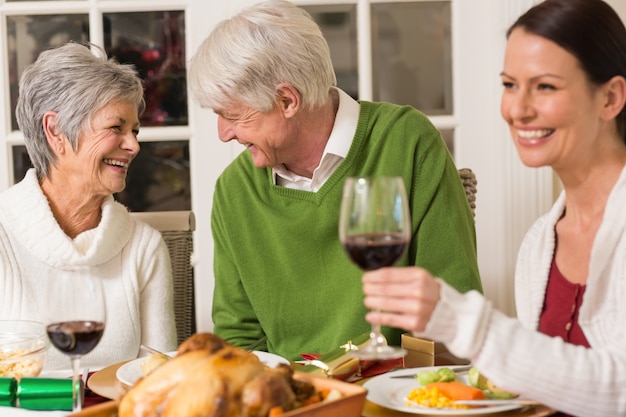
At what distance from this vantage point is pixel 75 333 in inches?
49.9

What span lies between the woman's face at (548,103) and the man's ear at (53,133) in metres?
1.27

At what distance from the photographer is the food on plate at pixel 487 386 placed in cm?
133

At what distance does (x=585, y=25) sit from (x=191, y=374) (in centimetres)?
83

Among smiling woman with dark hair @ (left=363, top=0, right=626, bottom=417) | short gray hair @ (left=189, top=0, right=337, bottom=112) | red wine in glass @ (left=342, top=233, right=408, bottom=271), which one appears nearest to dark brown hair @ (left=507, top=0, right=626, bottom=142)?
smiling woman with dark hair @ (left=363, top=0, right=626, bottom=417)

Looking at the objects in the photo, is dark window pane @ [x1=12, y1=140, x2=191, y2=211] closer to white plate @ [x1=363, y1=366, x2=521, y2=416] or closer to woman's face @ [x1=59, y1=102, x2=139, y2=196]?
woman's face @ [x1=59, y1=102, x2=139, y2=196]

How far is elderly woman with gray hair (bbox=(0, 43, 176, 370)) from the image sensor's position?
2.20 m

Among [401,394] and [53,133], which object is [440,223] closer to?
[401,394]

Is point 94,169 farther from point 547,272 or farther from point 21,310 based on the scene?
point 547,272

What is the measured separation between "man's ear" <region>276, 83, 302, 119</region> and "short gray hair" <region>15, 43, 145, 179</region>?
435 mm

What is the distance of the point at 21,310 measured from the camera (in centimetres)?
212

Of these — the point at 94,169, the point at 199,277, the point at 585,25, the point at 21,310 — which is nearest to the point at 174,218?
the point at 94,169

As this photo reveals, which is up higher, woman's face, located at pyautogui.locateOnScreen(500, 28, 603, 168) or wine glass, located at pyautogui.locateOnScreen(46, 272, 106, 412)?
woman's face, located at pyautogui.locateOnScreen(500, 28, 603, 168)

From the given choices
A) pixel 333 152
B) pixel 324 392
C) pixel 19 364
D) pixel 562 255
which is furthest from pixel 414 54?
pixel 324 392

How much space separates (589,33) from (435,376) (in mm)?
595
